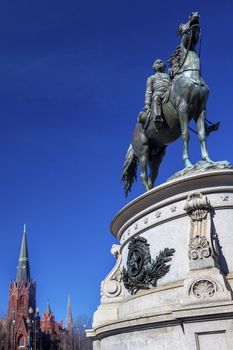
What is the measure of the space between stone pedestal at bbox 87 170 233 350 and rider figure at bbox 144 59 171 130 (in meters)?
2.41

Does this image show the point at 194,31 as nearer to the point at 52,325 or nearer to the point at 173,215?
the point at 173,215

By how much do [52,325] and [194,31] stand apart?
108935 mm

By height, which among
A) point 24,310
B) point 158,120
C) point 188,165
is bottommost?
point 188,165

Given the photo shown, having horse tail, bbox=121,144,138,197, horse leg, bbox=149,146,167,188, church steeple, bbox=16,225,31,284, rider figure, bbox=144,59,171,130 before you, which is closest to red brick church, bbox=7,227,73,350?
church steeple, bbox=16,225,31,284

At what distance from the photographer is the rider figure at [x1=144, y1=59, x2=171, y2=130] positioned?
10.1m

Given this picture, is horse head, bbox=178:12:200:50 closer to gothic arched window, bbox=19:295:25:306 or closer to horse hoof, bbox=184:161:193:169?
horse hoof, bbox=184:161:193:169

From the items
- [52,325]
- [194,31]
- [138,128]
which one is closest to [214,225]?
[138,128]

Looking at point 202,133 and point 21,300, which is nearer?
point 202,133

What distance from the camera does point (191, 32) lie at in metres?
10.1

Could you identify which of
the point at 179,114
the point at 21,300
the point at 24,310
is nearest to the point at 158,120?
the point at 179,114

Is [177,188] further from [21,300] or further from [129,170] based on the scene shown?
[21,300]

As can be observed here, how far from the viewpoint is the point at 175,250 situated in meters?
7.80

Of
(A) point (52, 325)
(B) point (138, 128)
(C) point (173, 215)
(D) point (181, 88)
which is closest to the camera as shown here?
(C) point (173, 215)

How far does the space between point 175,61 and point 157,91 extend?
1.02 metres
